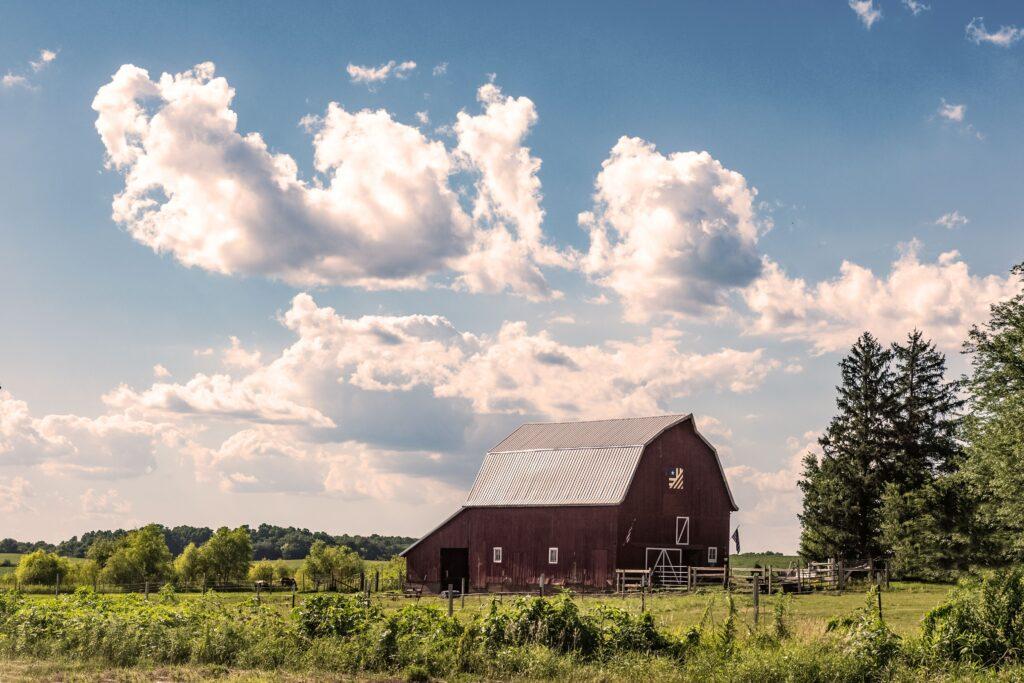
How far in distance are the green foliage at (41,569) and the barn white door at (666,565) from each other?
34108 mm

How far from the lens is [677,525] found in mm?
48812

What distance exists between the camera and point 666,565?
47.3 metres

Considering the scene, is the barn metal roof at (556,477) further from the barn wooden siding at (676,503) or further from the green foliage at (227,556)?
the green foliage at (227,556)

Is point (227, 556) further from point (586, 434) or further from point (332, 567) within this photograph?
point (586, 434)

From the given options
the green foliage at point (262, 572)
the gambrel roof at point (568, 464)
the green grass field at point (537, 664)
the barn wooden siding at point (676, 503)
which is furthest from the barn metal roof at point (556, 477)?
the green grass field at point (537, 664)

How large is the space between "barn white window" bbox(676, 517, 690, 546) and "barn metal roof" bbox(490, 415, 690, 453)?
441cm

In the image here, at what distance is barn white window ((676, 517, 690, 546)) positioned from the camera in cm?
4872

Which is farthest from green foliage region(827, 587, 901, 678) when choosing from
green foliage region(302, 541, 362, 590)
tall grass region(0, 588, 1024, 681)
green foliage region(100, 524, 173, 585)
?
green foliage region(100, 524, 173, 585)

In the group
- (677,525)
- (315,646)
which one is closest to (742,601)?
(677,525)

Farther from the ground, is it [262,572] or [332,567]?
[332,567]

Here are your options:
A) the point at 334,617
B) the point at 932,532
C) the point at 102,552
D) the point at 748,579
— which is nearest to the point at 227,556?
the point at 102,552

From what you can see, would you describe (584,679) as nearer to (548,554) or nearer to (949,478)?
(548,554)

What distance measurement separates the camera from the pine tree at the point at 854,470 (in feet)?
185

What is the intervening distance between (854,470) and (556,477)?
18591 millimetres
